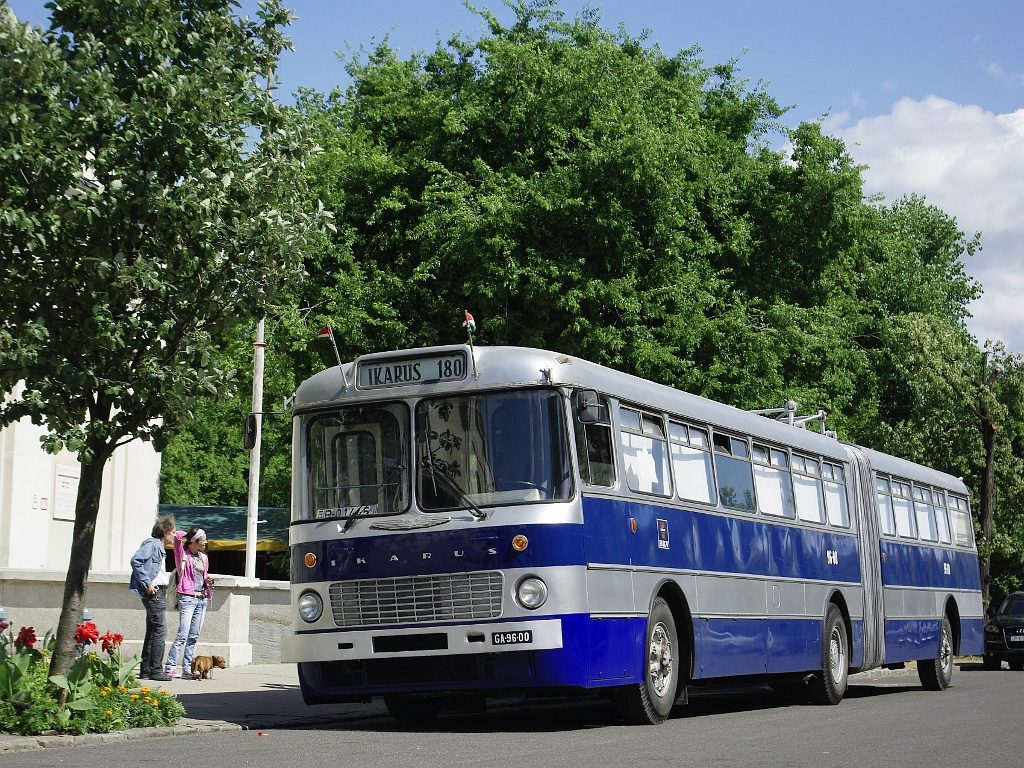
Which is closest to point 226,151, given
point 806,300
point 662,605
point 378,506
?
point 378,506

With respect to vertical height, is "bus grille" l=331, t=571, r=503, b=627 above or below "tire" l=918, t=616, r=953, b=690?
above

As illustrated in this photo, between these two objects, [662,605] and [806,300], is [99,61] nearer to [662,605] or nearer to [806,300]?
[662,605]

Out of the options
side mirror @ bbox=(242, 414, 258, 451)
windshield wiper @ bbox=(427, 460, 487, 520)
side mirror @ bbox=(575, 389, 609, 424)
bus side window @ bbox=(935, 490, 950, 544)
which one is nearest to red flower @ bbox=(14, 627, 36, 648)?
side mirror @ bbox=(242, 414, 258, 451)

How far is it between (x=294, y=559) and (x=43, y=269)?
3316mm

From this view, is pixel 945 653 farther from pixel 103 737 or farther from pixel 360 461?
pixel 103 737

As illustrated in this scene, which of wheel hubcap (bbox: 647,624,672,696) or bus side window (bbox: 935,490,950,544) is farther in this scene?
bus side window (bbox: 935,490,950,544)

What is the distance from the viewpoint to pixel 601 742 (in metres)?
11.1

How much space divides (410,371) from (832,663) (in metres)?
7.85

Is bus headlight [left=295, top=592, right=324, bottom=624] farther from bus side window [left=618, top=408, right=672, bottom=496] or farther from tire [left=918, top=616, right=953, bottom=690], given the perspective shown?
tire [left=918, top=616, right=953, bottom=690]

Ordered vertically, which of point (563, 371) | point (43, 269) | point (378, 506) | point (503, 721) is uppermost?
point (43, 269)

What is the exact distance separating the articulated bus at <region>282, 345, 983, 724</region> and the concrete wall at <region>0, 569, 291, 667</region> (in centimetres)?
720

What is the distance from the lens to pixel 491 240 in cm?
2650

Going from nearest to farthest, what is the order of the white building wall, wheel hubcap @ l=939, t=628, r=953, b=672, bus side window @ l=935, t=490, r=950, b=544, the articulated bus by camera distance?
the articulated bus, wheel hubcap @ l=939, t=628, r=953, b=672, the white building wall, bus side window @ l=935, t=490, r=950, b=544

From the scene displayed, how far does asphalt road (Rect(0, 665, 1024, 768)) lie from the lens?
965cm
